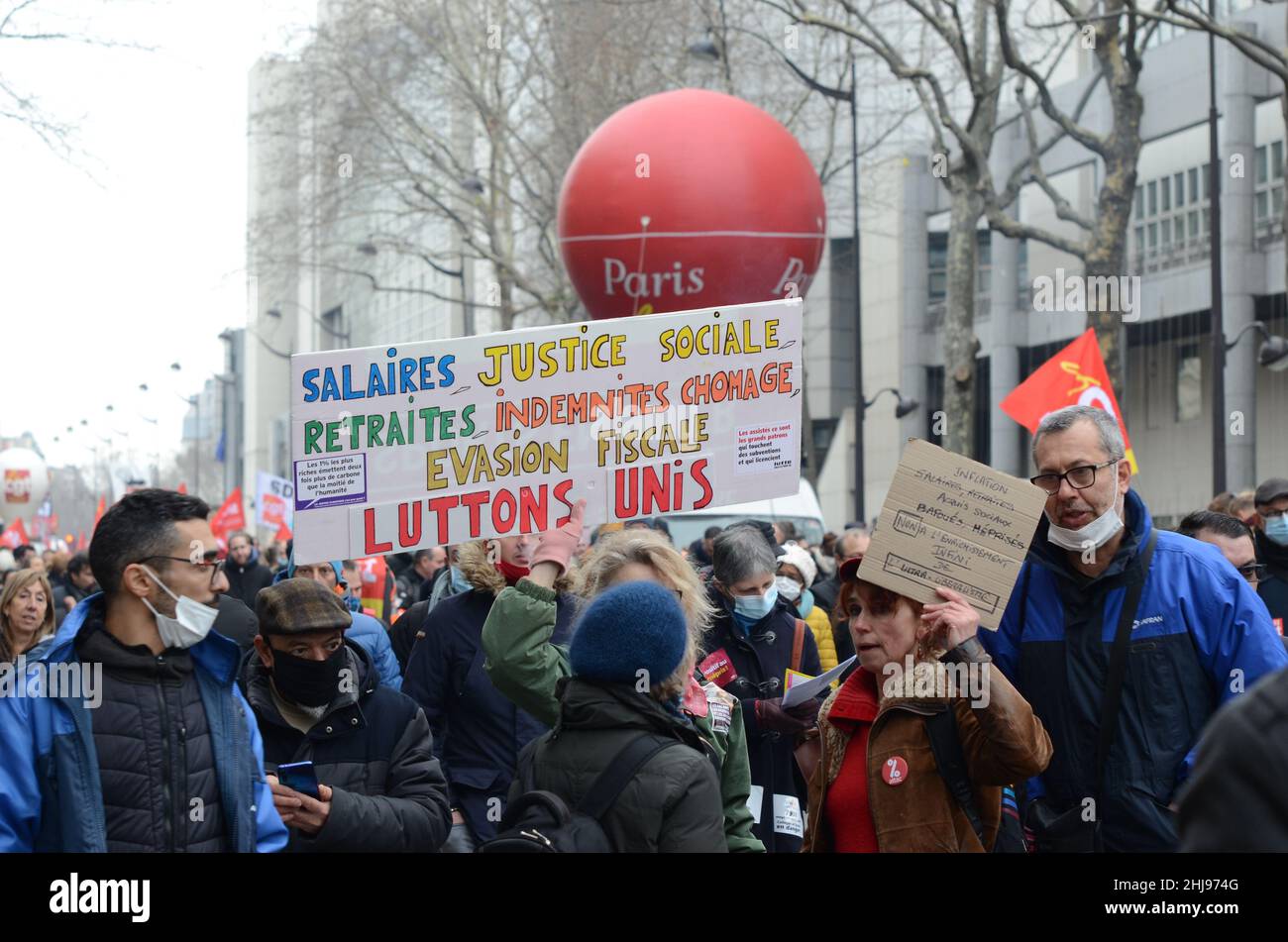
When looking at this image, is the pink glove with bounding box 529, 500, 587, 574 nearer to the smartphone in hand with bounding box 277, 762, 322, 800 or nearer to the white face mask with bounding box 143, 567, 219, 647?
the smartphone in hand with bounding box 277, 762, 322, 800

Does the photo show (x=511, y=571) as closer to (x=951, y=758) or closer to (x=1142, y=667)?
(x=951, y=758)

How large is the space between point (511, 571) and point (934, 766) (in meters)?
2.10

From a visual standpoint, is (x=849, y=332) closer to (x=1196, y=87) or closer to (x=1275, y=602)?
(x=1196, y=87)

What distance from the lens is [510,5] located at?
30188 millimetres

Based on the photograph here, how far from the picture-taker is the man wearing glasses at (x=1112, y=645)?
4.04m

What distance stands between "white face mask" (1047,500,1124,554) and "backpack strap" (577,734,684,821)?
4.27ft

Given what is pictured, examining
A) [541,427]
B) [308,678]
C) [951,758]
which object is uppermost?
[541,427]

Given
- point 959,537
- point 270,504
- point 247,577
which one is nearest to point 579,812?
point 959,537

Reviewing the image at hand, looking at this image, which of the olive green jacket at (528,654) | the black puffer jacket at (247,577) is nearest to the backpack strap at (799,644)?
the olive green jacket at (528,654)

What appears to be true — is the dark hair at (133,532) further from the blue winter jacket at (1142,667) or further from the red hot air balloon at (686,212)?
the red hot air balloon at (686,212)

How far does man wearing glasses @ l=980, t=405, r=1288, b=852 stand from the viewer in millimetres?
4035

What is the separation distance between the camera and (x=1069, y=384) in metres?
12.3

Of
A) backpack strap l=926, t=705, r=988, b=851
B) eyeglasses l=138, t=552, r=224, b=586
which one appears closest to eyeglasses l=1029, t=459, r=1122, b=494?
backpack strap l=926, t=705, r=988, b=851
